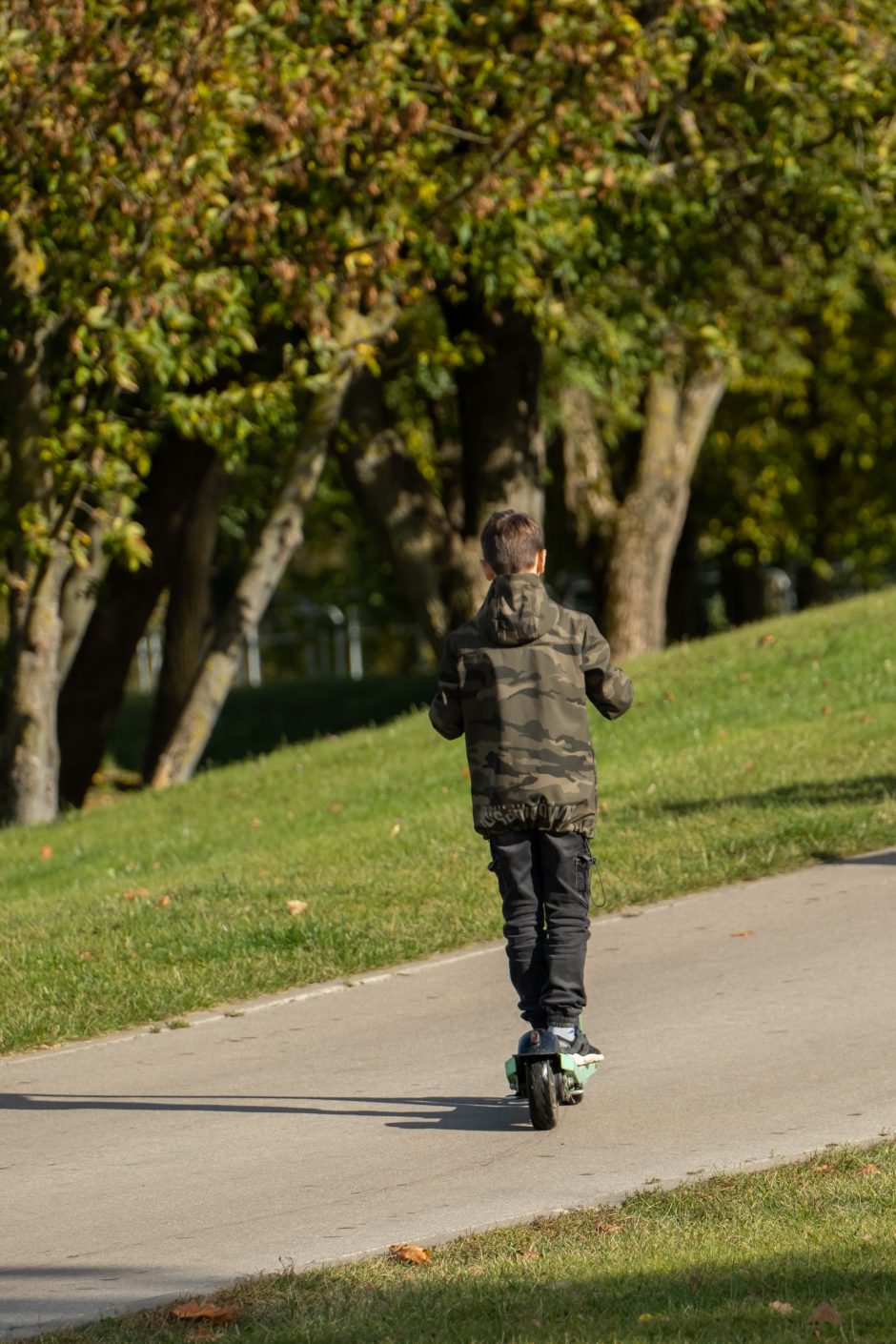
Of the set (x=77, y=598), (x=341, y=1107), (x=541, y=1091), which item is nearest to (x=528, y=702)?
(x=541, y=1091)

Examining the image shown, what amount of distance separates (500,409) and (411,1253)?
1439 centimetres

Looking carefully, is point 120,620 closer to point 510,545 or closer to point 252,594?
point 252,594

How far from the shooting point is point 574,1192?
208 inches

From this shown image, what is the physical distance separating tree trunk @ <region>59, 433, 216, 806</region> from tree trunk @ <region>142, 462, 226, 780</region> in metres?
0.21

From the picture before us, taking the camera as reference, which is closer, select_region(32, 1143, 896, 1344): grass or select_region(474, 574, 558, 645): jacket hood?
select_region(32, 1143, 896, 1344): grass

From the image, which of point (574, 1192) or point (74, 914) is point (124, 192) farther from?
point (574, 1192)

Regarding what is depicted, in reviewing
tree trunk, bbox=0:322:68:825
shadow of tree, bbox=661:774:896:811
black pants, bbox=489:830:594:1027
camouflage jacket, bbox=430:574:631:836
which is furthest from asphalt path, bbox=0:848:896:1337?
tree trunk, bbox=0:322:68:825

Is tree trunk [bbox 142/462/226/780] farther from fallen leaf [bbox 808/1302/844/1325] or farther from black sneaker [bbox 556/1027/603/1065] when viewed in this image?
fallen leaf [bbox 808/1302/844/1325]

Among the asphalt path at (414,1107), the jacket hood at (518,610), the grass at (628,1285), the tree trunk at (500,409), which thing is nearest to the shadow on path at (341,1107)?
the asphalt path at (414,1107)

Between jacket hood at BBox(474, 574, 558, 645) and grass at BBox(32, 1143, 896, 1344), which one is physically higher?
jacket hood at BBox(474, 574, 558, 645)

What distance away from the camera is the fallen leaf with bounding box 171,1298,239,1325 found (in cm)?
438

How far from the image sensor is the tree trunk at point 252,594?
17.2 meters

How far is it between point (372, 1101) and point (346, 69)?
31.6 ft

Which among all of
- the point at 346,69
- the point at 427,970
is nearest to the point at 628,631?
the point at 346,69
